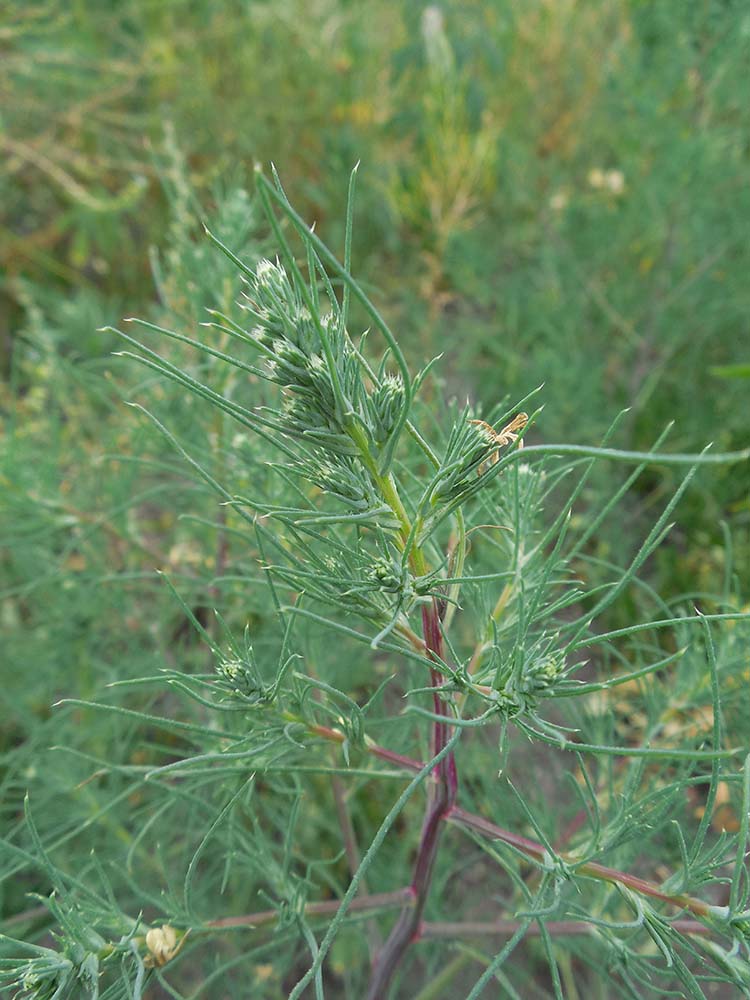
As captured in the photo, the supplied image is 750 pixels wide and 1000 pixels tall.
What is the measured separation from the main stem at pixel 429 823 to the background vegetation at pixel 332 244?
12.0 inches

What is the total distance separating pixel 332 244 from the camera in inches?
83.4

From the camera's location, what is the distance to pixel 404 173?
2.18m

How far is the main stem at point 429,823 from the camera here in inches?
24.3

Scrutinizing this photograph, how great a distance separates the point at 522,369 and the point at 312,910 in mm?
1218

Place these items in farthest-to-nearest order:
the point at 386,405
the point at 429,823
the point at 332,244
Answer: the point at 332,244 < the point at 429,823 < the point at 386,405

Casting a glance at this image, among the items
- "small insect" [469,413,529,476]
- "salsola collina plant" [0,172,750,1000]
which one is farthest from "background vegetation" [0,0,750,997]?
"small insect" [469,413,529,476]

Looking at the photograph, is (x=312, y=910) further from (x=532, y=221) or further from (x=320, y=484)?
(x=532, y=221)

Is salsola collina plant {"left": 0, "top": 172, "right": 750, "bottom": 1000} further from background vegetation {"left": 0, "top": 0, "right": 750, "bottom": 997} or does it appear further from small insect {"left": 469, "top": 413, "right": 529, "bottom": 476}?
background vegetation {"left": 0, "top": 0, "right": 750, "bottom": 997}

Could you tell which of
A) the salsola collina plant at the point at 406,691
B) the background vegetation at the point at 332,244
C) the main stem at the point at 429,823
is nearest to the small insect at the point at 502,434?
the salsola collina plant at the point at 406,691

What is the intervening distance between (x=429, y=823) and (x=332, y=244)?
1.70 meters

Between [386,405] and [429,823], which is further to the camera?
[429,823]

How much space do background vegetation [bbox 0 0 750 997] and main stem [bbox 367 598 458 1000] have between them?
305 mm

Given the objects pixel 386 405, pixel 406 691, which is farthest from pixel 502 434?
pixel 406 691

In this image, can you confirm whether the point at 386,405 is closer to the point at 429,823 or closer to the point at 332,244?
the point at 429,823
